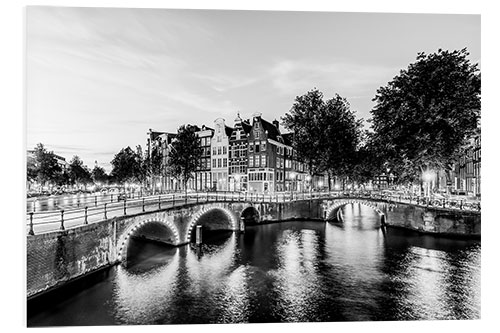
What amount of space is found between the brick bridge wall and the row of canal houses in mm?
5570

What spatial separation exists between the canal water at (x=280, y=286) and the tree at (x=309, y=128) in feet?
35.5

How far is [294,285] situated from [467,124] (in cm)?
1343

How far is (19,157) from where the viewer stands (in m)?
6.56

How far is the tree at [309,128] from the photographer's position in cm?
2406

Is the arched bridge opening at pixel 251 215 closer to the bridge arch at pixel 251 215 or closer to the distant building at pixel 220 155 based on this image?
the bridge arch at pixel 251 215

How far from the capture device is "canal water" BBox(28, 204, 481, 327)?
291 inches

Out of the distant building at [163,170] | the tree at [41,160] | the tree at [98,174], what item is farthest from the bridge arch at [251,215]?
the distant building at [163,170]

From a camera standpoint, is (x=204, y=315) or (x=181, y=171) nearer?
(x=204, y=315)

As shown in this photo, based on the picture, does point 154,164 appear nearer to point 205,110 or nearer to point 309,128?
point 309,128

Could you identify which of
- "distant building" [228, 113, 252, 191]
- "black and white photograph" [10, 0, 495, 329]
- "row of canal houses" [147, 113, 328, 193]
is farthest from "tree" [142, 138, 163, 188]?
"black and white photograph" [10, 0, 495, 329]

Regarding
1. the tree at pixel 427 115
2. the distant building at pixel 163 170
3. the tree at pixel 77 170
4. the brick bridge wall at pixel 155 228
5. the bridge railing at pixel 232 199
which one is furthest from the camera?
the distant building at pixel 163 170

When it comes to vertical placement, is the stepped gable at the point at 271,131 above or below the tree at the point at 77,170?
above
